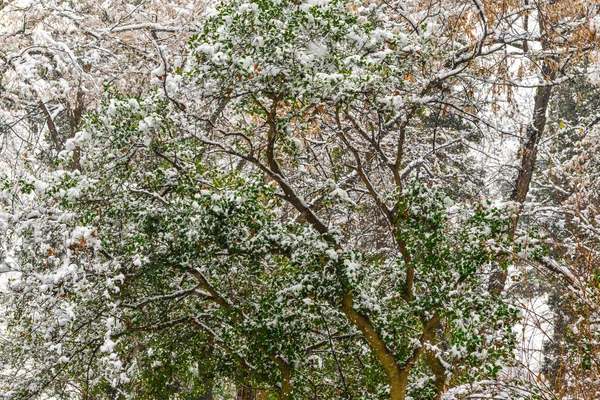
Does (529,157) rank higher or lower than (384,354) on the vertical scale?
higher

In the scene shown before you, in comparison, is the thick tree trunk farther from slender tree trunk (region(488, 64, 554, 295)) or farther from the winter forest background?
slender tree trunk (region(488, 64, 554, 295))

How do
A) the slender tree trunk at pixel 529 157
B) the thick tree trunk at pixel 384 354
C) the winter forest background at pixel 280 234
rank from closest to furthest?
the winter forest background at pixel 280 234, the thick tree trunk at pixel 384 354, the slender tree trunk at pixel 529 157

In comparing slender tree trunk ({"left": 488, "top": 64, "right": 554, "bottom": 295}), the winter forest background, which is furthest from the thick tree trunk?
slender tree trunk ({"left": 488, "top": 64, "right": 554, "bottom": 295})

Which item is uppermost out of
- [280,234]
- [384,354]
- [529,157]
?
[529,157]

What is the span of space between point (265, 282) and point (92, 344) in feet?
7.86

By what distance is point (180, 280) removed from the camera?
8.12 m

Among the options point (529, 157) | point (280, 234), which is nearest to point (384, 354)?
point (280, 234)

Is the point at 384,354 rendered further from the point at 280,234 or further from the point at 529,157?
the point at 529,157

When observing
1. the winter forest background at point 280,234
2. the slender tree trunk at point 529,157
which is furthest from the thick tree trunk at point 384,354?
the slender tree trunk at point 529,157

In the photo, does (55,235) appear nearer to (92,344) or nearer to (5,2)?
(92,344)

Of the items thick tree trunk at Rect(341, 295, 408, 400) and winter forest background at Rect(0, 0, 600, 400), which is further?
thick tree trunk at Rect(341, 295, 408, 400)

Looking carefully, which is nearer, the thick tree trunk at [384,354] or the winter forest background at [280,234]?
the winter forest background at [280,234]

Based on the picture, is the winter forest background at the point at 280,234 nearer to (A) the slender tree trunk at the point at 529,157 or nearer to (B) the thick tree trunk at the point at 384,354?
(B) the thick tree trunk at the point at 384,354

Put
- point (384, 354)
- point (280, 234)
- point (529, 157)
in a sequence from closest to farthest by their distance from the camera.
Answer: point (280, 234), point (384, 354), point (529, 157)
